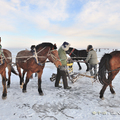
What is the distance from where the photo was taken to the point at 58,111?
272cm

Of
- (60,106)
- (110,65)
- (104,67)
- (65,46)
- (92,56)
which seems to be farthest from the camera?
(92,56)

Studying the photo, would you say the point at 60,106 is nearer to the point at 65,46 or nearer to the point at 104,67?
the point at 104,67

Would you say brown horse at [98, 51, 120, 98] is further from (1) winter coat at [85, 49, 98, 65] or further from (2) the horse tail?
(1) winter coat at [85, 49, 98, 65]

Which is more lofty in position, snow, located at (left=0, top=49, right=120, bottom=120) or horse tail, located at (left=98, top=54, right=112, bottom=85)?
horse tail, located at (left=98, top=54, right=112, bottom=85)

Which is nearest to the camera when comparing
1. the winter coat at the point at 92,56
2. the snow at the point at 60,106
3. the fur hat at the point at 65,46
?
the snow at the point at 60,106

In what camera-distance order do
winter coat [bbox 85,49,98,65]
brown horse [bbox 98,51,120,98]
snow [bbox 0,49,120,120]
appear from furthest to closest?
winter coat [bbox 85,49,98,65], brown horse [bbox 98,51,120,98], snow [bbox 0,49,120,120]

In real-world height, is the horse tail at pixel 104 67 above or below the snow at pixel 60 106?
above

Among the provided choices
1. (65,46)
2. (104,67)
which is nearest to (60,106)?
(104,67)

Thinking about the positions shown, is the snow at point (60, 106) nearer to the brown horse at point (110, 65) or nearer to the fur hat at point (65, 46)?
the brown horse at point (110, 65)

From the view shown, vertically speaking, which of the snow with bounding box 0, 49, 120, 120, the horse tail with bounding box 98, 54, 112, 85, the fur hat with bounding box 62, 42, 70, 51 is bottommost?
the snow with bounding box 0, 49, 120, 120

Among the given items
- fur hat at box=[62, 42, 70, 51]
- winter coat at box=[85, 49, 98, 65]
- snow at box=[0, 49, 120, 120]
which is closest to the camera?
snow at box=[0, 49, 120, 120]

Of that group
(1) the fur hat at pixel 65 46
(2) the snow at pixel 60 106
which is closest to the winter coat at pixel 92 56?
(1) the fur hat at pixel 65 46

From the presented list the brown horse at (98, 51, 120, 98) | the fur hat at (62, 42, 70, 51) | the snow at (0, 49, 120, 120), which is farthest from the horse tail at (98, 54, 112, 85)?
the fur hat at (62, 42, 70, 51)

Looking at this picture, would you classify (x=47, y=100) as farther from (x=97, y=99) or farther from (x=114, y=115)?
(x=114, y=115)
